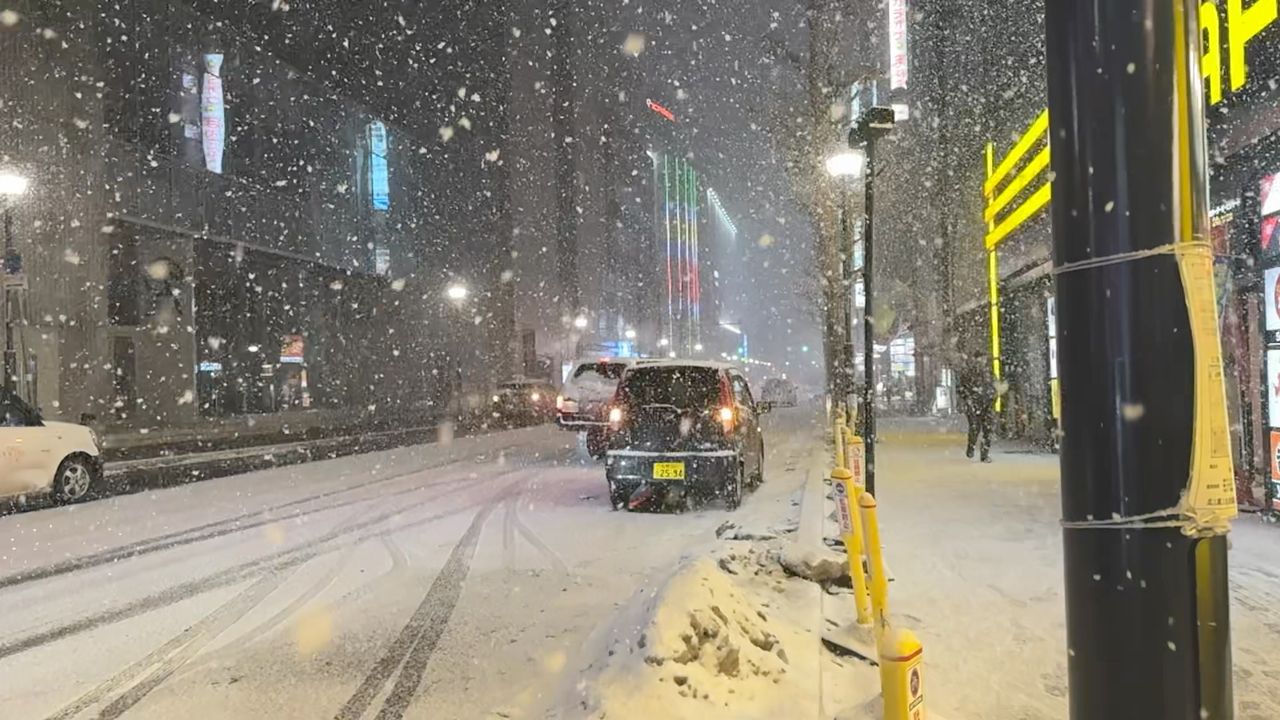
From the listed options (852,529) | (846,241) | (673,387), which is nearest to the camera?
(852,529)

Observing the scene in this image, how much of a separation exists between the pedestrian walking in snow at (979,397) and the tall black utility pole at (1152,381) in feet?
47.7

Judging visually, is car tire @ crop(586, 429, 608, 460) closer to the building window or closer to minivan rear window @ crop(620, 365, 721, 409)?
minivan rear window @ crop(620, 365, 721, 409)

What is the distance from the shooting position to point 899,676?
224 cm

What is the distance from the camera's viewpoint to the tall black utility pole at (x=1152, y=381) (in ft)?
5.73

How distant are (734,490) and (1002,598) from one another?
4555mm

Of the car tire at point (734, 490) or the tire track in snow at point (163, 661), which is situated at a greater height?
the car tire at point (734, 490)

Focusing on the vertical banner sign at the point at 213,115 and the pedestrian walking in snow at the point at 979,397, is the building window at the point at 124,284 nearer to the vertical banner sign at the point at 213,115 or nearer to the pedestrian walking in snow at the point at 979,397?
the vertical banner sign at the point at 213,115

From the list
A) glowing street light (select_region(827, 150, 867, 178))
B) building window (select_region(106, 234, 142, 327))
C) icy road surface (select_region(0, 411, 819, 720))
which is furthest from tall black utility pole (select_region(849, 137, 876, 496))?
building window (select_region(106, 234, 142, 327))

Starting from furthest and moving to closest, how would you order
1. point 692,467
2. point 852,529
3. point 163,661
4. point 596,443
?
1. point 596,443
2. point 692,467
3. point 852,529
4. point 163,661

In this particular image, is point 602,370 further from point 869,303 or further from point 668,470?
point 869,303

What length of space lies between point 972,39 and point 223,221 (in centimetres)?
2601

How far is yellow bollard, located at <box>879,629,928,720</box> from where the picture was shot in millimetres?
2234

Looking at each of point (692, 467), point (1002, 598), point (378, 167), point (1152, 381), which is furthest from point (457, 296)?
point (1152, 381)

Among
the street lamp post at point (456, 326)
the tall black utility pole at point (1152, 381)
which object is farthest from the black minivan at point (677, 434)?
the street lamp post at point (456, 326)
